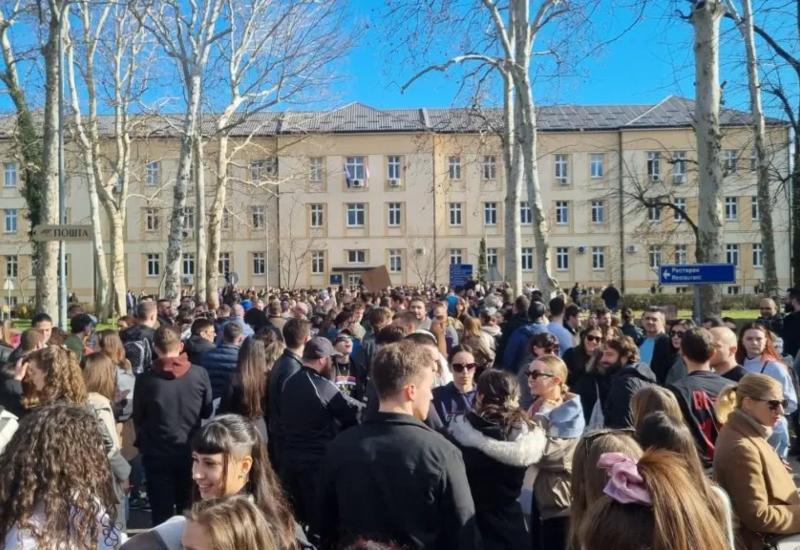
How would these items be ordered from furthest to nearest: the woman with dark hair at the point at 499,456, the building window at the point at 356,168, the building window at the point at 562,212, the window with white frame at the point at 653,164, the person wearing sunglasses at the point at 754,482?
the building window at the point at 562,212
the building window at the point at 356,168
the window with white frame at the point at 653,164
the woman with dark hair at the point at 499,456
the person wearing sunglasses at the point at 754,482

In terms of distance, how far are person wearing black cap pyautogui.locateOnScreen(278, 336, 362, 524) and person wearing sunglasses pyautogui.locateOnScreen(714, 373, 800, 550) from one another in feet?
8.53

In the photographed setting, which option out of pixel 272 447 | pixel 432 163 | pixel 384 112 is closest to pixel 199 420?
pixel 272 447

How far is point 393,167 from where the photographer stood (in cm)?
6038

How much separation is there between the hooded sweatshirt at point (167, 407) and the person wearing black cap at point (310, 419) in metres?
0.90

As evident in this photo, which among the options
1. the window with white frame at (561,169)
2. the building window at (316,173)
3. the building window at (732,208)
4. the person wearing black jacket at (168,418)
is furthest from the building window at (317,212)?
the person wearing black jacket at (168,418)

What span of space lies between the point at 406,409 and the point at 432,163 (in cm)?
5636

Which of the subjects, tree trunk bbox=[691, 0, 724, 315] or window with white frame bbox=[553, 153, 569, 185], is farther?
window with white frame bbox=[553, 153, 569, 185]

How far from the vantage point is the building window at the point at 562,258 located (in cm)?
6106

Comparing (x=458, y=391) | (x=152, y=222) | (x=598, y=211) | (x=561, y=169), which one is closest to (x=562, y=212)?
(x=598, y=211)

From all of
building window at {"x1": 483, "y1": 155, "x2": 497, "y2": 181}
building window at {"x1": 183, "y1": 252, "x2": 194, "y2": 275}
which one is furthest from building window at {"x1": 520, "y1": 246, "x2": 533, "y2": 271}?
building window at {"x1": 183, "y1": 252, "x2": 194, "y2": 275}

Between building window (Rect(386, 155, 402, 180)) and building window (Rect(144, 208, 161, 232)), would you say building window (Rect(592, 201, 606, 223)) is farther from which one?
building window (Rect(144, 208, 161, 232))

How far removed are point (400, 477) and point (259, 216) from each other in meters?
59.6

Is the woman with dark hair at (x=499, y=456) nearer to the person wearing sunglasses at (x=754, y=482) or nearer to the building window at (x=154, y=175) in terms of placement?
the person wearing sunglasses at (x=754, y=482)

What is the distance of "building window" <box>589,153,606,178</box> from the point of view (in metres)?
60.0
